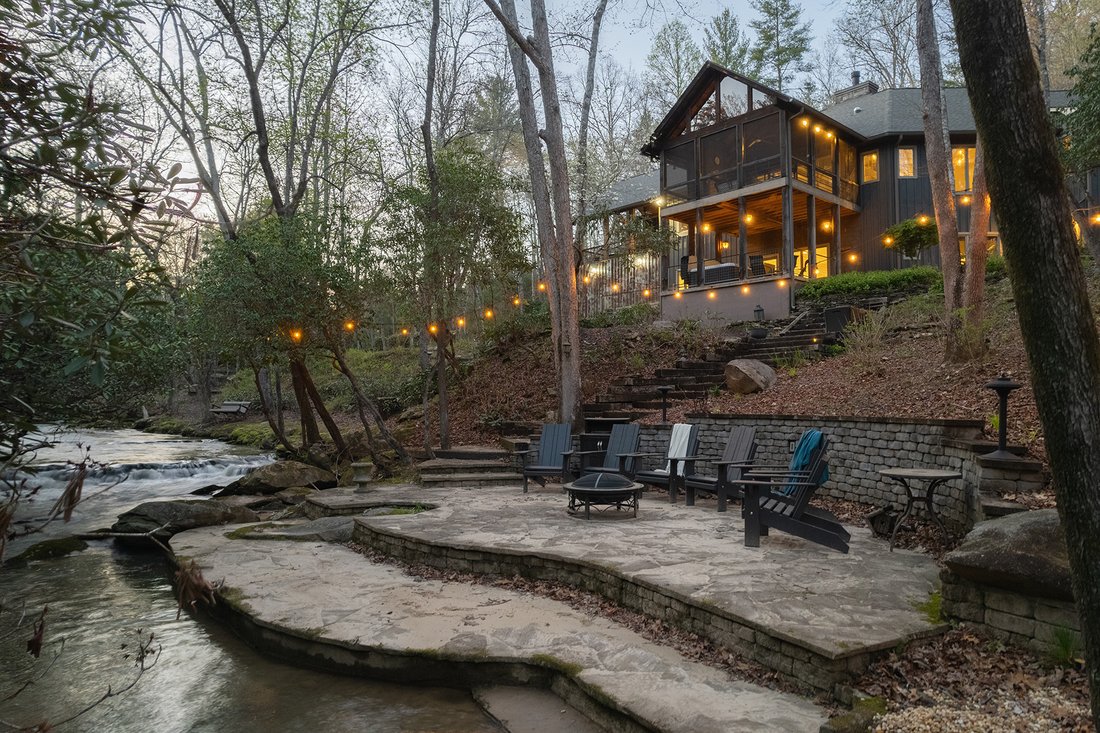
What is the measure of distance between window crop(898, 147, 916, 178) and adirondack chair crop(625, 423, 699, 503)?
15.4m

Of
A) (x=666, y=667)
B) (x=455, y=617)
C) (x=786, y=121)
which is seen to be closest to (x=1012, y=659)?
(x=666, y=667)

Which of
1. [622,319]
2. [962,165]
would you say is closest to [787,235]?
[622,319]

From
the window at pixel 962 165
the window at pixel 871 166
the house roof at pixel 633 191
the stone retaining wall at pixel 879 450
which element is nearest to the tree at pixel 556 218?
the stone retaining wall at pixel 879 450

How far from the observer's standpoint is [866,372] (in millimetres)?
8953

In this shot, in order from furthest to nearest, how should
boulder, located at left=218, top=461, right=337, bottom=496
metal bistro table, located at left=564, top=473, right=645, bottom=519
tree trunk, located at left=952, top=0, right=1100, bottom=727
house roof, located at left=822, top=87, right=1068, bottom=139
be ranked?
house roof, located at left=822, top=87, right=1068, bottom=139 < boulder, located at left=218, top=461, right=337, bottom=496 < metal bistro table, located at left=564, top=473, right=645, bottom=519 < tree trunk, located at left=952, top=0, right=1100, bottom=727

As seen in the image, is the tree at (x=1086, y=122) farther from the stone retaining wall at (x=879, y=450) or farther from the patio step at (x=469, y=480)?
the patio step at (x=469, y=480)

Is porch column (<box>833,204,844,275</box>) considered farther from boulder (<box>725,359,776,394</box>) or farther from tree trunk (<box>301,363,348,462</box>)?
tree trunk (<box>301,363,348,462</box>)

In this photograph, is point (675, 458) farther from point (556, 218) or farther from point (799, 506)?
point (556, 218)

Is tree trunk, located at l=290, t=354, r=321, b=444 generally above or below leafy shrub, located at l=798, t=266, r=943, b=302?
below

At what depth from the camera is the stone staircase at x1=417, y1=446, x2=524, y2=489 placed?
1003 centimetres

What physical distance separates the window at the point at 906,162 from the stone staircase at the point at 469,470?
15236 mm

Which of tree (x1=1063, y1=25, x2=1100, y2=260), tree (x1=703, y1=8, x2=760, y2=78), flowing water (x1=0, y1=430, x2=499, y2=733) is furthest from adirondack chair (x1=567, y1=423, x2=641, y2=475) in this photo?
tree (x1=703, y1=8, x2=760, y2=78)

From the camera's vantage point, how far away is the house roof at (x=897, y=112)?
18.9m

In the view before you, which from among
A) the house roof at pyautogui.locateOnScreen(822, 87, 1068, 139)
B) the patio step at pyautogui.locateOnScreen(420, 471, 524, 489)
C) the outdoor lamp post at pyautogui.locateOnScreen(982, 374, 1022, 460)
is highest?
the house roof at pyautogui.locateOnScreen(822, 87, 1068, 139)
